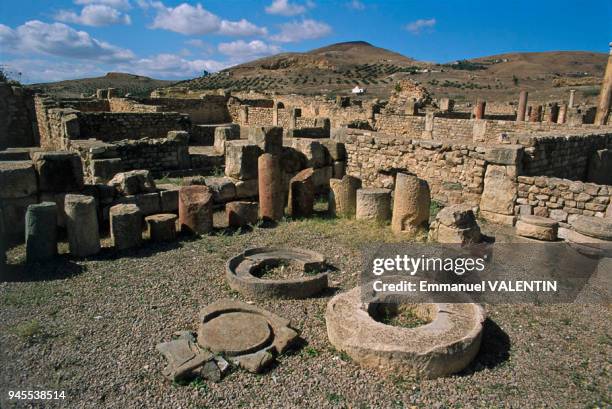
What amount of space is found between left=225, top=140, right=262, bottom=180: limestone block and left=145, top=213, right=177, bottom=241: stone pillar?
2302mm

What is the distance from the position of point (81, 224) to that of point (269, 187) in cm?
358

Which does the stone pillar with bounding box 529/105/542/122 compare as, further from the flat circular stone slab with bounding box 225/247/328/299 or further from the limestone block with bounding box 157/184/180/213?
the limestone block with bounding box 157/184/180/213

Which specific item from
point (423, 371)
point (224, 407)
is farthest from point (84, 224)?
point (423, 371)

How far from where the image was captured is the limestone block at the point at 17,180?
7273mm

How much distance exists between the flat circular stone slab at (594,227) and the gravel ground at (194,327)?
1.86m

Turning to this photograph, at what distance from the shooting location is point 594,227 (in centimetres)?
694

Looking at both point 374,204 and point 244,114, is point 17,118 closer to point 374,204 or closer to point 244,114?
point 244,114

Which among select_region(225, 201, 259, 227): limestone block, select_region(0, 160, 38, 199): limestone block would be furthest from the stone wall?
select_region(225, 201, 259, 227): limestone block

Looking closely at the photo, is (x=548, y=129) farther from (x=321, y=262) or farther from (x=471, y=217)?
(x=321, y=262)

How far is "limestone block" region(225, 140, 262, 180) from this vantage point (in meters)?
9.57

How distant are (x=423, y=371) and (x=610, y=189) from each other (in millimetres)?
5848

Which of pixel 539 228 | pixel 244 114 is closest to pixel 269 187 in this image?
pixel 539 228

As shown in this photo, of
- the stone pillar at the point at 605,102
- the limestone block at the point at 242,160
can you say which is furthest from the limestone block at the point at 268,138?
the stone pillar at the point at 605,102

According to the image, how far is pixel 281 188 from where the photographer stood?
29.6 ft
